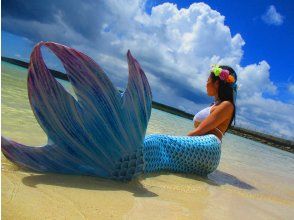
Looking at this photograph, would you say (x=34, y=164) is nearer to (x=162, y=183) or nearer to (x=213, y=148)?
(x=162, y=183)

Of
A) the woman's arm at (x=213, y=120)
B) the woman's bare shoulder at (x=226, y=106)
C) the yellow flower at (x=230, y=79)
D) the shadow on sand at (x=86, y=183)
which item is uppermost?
the yellow flower at (x=230, y=79)

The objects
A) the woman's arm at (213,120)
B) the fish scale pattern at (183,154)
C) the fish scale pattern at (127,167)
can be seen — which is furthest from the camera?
the woman's arm at (213,120)

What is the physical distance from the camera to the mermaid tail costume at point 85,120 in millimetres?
2434

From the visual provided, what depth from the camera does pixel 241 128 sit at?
5494 centimetres

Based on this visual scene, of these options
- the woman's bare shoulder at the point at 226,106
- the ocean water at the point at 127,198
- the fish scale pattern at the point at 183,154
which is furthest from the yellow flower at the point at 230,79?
the ocean water at the point at 127,198

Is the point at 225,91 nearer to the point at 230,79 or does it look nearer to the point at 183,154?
the point at 230,79

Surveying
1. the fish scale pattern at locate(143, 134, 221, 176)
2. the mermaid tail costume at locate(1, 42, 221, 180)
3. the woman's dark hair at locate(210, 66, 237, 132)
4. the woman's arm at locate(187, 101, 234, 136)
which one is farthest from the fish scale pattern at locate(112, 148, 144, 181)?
A: the woman's dark hair at locate(210, 66, 237, 132)

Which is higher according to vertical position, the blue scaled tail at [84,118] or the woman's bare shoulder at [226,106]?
the woman's bare shoulder at [226,106]

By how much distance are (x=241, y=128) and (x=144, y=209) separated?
5458cm

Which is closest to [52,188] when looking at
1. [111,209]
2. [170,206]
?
[111,209]

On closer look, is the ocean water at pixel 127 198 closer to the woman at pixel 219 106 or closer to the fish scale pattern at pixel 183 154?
the fish scale pattern at pixel 183 154

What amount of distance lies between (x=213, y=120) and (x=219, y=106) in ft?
0.63

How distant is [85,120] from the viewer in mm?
2578

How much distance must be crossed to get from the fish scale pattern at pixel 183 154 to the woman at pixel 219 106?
17 centimetres
